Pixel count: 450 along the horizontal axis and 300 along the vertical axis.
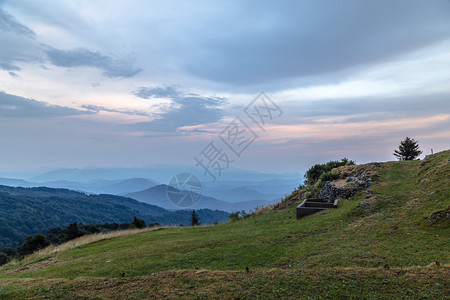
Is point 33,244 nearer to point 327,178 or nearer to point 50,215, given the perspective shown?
point 327,178

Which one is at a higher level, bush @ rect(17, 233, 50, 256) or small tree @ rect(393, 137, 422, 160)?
small tree @ rect(393, 137, 422, 160)


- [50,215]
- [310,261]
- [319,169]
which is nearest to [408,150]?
[319,169]

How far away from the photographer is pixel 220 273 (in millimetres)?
7156

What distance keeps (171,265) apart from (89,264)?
470 centimetres

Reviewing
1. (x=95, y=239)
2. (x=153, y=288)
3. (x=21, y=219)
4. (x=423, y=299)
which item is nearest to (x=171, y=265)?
(x=153, y=288)

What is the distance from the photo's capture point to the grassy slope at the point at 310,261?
5.82 meters

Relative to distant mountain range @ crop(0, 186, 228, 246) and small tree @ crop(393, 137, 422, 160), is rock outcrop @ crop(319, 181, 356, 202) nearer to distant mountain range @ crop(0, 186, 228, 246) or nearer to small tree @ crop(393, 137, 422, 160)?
small tree @ crop(393, 137, 422, 160)

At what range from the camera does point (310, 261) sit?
8.13m

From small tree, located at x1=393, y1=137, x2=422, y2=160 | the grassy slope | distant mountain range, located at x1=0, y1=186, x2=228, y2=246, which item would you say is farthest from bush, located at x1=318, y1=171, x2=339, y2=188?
distant mountain range, located at x1=0, y1=186, x2=228, y2=246

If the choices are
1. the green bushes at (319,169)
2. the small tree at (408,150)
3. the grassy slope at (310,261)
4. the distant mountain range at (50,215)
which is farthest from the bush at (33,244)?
the distant mountain range at (50,215)

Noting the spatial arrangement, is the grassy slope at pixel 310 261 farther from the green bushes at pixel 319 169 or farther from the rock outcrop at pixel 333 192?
the green bushes at pixel 319 169

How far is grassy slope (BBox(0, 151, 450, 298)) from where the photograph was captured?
229 inches

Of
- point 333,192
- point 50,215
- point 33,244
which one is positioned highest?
point 333,192

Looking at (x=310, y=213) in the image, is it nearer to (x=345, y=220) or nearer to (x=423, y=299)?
(x=345, y=220)
